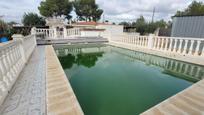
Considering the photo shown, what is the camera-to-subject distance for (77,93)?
2744 millimetres

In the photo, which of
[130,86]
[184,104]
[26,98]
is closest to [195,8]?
[130,86]

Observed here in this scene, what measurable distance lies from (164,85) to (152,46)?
166 inches

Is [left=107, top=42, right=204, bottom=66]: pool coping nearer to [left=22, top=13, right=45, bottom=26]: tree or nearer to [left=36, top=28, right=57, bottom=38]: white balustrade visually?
[left=36, top=28, right=57, bottom=38]: white balustrade

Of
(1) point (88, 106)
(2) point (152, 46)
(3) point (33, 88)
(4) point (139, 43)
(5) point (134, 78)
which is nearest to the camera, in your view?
(1) point (88, 106)

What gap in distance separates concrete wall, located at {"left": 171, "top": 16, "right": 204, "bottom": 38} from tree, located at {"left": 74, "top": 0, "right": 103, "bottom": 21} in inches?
1000

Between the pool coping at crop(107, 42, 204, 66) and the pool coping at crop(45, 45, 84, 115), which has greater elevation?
the pool coping at crop(107, 42, 204, 66)

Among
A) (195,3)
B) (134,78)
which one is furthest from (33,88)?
(195,3)

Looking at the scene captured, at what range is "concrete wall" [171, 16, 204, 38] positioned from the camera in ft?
23.3

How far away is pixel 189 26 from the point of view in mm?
7547

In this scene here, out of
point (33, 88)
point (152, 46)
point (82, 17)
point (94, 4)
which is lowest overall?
point (33, 88)

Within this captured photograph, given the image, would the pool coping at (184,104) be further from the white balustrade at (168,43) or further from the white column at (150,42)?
the white column at (150,42)

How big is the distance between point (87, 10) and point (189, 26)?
86.1ft

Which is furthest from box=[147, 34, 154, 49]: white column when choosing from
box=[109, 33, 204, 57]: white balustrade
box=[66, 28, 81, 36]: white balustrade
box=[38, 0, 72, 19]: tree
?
box=[38, 0, 72, 19]: tree

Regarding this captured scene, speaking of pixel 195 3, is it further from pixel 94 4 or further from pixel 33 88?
pixel 33 88
